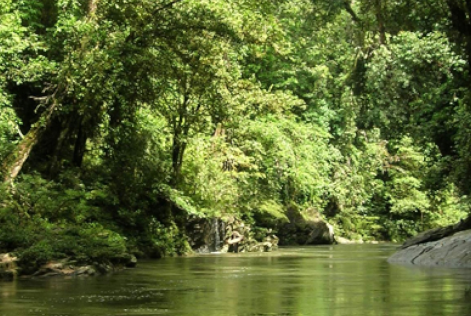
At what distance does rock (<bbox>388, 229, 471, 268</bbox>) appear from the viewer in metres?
17.2

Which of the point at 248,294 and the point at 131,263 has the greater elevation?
the point at 131,263

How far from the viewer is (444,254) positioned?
58.6 ft

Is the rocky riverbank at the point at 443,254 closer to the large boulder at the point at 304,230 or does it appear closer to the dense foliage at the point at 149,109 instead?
the dense foliage at the point at 149,109

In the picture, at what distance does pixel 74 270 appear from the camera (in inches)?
588

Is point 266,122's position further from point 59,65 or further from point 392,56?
point 59,65

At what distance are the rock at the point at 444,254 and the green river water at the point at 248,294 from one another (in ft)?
5.86

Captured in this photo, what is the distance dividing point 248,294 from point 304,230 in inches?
1222

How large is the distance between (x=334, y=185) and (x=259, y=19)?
23.9 m

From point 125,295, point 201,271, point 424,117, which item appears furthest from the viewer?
point 424,117

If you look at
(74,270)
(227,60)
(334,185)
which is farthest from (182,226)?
(334,185)

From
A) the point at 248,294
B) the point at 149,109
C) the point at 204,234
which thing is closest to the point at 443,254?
the point at 248,294

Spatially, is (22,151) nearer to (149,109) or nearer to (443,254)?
(149,109)

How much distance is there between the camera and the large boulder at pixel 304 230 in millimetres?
40719

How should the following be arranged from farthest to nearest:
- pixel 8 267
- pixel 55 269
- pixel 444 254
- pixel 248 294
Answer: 1. pixel 444 254
2. pixel 55 269
3. pixel 8 267
4. pixel 248 294
